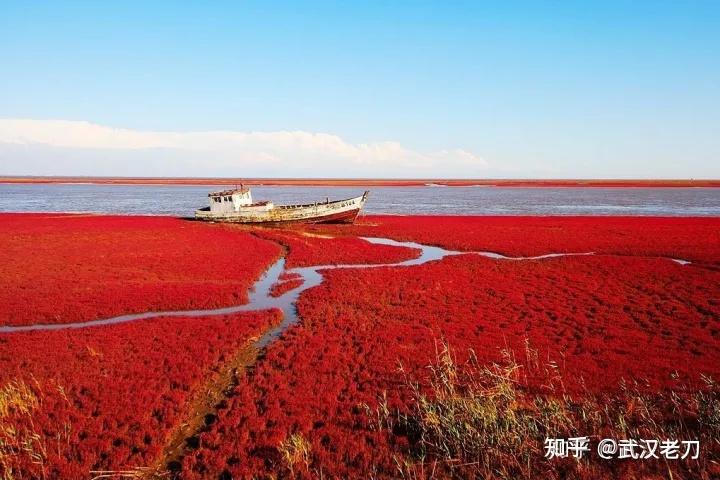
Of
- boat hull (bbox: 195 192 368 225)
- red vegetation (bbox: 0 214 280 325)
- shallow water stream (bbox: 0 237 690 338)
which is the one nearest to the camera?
shallow water stream (bbox: 0 237 690 338)

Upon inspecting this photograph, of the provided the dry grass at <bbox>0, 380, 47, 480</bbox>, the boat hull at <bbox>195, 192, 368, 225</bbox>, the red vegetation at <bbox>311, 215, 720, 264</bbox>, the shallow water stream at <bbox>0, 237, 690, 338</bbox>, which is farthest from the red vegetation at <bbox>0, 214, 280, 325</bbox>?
the red vegetation at <bbox>311, 215, 720, 264</bbox>

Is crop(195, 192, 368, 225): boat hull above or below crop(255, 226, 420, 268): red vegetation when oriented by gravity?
above

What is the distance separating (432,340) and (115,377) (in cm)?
899

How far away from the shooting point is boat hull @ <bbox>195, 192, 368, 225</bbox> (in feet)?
147

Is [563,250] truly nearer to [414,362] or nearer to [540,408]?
[414,362]

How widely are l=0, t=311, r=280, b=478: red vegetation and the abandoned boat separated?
28993mm

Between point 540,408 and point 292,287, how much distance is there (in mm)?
14149

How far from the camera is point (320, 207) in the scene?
45.2 m

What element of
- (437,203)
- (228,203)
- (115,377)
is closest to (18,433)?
(115,377)

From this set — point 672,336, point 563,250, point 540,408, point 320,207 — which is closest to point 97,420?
point 540,408

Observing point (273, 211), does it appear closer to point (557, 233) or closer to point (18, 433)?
point (557, 233)

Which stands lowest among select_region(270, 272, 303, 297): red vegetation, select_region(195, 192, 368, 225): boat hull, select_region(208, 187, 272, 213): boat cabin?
select_region(270, 272, 303, 297): red vegetation

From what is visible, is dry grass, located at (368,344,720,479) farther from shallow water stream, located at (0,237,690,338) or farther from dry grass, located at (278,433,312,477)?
shallow water stream, located at (0,237,690,338)

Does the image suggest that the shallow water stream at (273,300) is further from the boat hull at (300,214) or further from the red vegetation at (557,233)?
the boat hull at (300,214)
